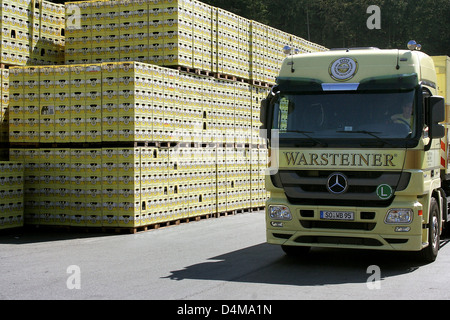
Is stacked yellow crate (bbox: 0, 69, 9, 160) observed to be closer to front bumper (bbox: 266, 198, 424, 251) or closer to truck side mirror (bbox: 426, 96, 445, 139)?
front bumper (bbox: 266, 198, 424, 251)

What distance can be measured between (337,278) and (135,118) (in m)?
6.46

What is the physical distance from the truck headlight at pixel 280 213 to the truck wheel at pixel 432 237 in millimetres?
2151

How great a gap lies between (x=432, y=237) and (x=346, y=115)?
234 centimetres

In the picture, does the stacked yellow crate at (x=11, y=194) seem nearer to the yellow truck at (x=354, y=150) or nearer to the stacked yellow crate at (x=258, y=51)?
the yellow truck at (x=354, y=150)

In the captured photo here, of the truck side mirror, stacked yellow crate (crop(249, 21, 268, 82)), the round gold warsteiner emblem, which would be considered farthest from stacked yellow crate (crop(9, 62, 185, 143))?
Result: the truck side mirror

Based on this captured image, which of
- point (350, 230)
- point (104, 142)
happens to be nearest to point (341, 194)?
point (350, 230)

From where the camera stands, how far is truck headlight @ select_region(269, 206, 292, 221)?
30.7ft

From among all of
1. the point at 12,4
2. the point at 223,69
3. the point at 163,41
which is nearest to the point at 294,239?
the point at 163,41

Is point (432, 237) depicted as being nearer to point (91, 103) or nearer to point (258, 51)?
point (91, 103)

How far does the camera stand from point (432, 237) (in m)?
9.67

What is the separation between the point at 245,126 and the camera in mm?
17969

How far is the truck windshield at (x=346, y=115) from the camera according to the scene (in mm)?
8938

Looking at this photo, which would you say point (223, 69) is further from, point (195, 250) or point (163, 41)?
point (195, 250)

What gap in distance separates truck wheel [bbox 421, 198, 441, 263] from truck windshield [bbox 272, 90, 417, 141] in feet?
5.08
